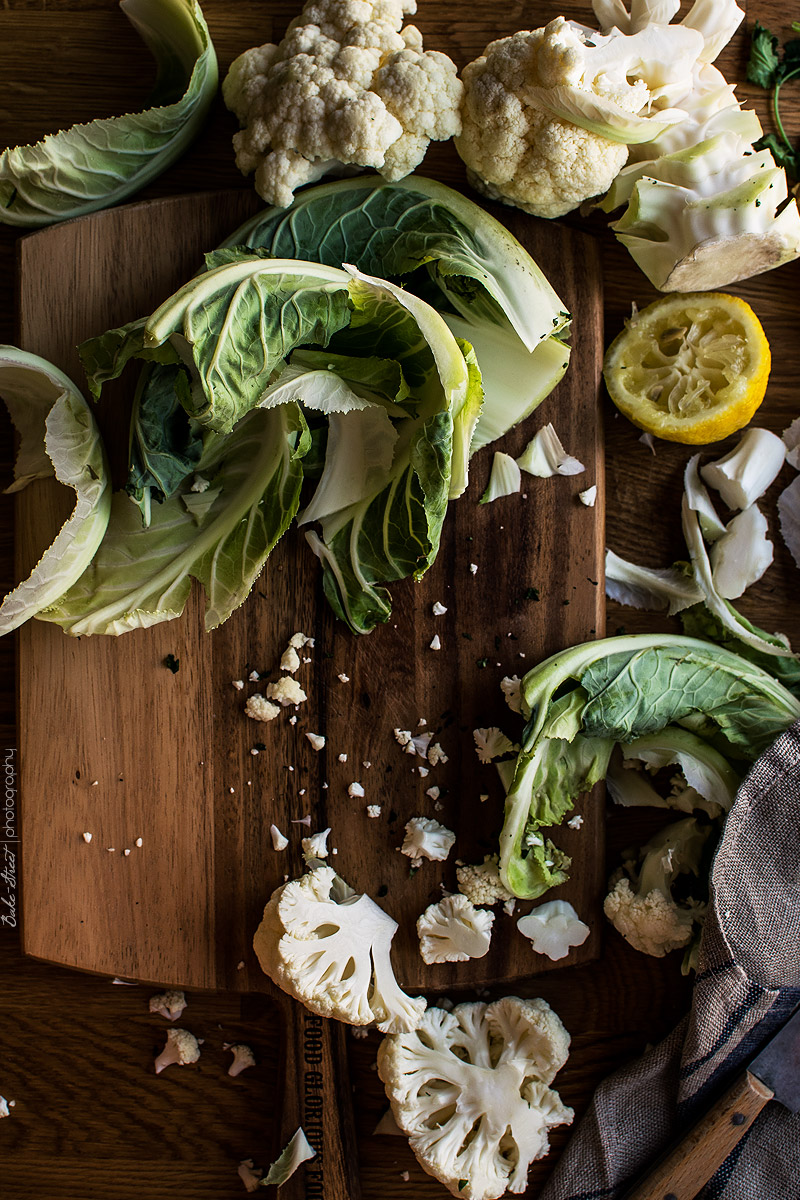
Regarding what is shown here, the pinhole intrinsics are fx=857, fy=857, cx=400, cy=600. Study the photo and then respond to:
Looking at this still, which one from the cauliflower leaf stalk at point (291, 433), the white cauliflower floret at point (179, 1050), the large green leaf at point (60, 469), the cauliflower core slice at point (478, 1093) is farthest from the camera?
the white cauliflower floret at point (179, 1050)

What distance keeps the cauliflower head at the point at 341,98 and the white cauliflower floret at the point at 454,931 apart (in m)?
1.21

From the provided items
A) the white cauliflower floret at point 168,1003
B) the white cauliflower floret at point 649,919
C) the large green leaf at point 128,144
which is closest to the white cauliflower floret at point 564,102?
the large green leaf at point 128,144

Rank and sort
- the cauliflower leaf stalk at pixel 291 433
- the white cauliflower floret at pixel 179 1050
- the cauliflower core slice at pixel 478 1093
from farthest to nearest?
the white cauliflower floret at pixel 179 1050 → the cauliflower core slice at pixel 478 1093 → the cauliflower leaf stalk at pixel 291 433

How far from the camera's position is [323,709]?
5.06ft

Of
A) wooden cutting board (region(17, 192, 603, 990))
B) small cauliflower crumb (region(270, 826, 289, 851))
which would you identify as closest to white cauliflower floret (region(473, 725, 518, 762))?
wooden cutting board (region(17, 192, 603, 990))

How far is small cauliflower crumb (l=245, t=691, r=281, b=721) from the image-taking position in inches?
59.7

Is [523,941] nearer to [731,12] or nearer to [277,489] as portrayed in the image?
[277,489]

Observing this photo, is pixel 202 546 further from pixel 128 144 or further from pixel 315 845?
pixel 128 144

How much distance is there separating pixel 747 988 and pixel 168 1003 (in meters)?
1.03

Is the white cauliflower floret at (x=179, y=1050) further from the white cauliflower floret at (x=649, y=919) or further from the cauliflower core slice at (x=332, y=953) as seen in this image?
the white cauliflower floret at (x=649, y=919)

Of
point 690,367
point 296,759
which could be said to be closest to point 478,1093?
point 296,759

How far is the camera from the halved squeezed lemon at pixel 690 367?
145 centimetres

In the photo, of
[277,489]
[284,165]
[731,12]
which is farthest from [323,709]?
[731,12]

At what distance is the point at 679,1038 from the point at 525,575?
0.87 metres
